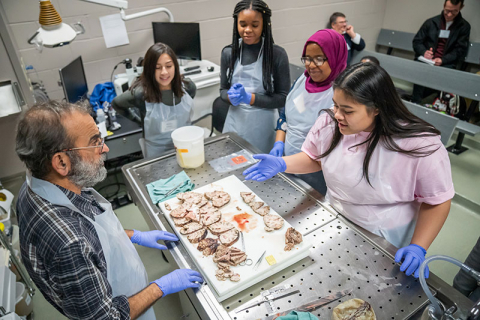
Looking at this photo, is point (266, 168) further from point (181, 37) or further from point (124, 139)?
point (181, 37)

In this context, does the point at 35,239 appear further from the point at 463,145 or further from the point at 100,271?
the point at 463,145

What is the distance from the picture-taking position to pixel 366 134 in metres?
1.27

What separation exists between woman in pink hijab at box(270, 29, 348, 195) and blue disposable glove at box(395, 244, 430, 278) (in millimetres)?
797

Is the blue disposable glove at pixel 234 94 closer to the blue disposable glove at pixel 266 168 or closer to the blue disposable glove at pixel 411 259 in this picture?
the blue disposable glove at pixel 266 168

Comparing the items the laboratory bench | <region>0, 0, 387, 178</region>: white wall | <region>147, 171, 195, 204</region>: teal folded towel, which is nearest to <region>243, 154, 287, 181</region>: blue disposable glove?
<region>147, 171, 195, 204</region>: teal folded towel

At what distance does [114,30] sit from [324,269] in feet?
10.9

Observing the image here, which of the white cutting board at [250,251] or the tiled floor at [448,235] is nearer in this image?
the white cutting board at [250,251]

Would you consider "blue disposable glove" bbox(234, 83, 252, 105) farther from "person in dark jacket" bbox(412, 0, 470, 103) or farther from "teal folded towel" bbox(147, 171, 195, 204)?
"person in dark jacket" bbox(412, 0, 470, 103)

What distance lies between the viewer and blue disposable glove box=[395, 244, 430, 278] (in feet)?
3.43

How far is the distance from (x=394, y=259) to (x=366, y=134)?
52 centimetres

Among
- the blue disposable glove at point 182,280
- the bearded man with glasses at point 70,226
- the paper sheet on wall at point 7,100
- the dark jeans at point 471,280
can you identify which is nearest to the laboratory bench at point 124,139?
the paper sheet on wall at point 7,100

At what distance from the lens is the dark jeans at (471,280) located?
136 centimetres

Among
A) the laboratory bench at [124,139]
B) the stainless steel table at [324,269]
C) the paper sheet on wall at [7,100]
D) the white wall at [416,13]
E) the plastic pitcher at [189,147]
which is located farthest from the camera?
the white wall at [416,13]

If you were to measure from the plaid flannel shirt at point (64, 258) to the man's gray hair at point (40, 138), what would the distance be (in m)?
0.09
